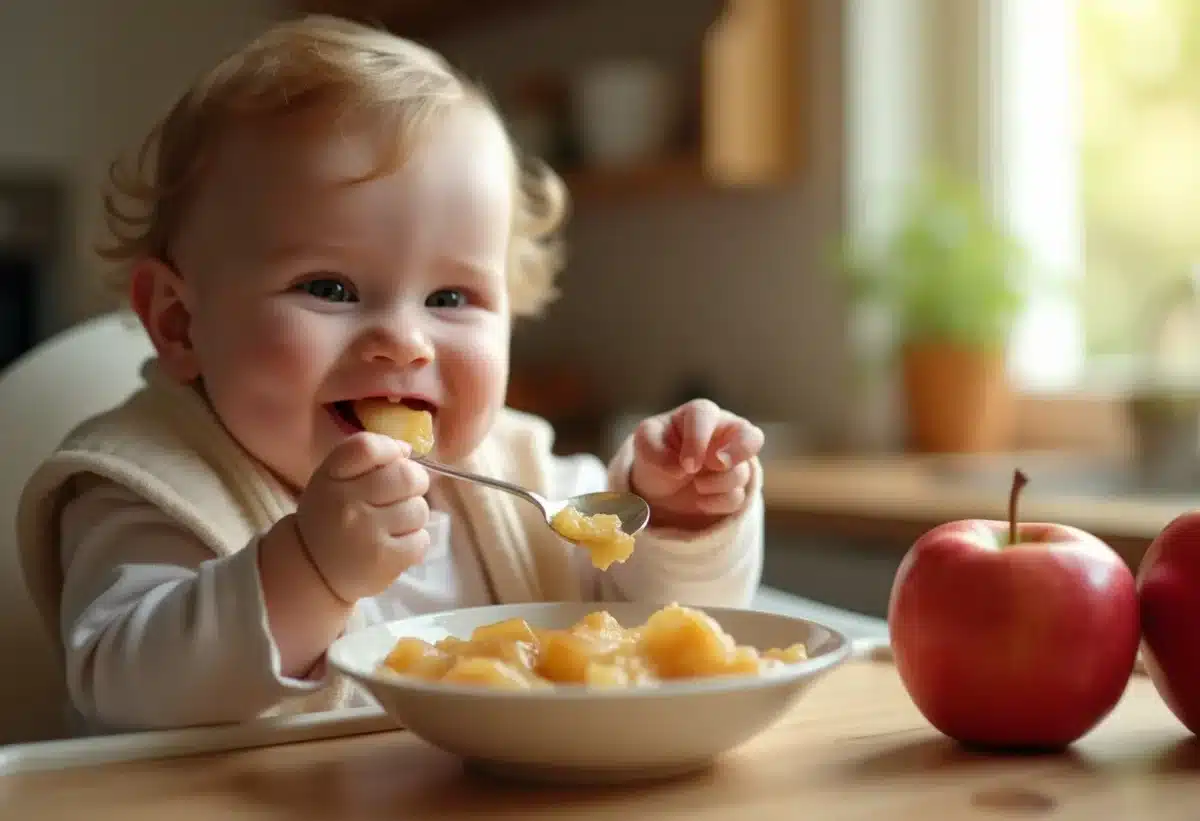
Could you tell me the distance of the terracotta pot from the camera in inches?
92.7

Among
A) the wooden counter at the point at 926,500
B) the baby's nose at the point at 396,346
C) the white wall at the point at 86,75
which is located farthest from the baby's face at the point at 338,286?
the white wall at the point at 86,75

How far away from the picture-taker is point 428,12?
3.53 metres

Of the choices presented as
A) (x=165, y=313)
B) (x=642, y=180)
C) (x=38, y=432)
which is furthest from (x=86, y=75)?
(x=165, y=313)

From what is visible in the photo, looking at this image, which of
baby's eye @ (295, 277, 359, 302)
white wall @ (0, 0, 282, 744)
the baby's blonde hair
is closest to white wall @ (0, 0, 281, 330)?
white wall @ (0, 0, 282, 744)

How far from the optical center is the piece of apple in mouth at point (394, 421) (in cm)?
99

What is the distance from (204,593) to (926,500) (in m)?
1.13

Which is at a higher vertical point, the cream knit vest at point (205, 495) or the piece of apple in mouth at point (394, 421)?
the piece of apple in mouth at point (394, 421)

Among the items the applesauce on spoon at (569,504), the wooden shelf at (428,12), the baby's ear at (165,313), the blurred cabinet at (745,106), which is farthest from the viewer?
the wooden shelf at (428,12)

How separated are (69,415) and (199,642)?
0.59m

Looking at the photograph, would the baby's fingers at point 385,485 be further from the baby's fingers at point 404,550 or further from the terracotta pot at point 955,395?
the terracotta pot at point 955,395

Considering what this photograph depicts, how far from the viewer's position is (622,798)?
656 mm

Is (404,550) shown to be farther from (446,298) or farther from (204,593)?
(446,298)

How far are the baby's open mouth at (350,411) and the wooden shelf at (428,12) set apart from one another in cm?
244

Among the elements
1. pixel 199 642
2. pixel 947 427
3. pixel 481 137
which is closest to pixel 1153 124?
pixel 947 427
